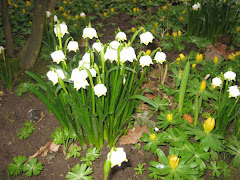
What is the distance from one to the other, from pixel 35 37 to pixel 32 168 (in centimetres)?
142

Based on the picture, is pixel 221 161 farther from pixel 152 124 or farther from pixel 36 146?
pixel 36 146

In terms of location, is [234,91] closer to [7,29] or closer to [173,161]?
[173,161]

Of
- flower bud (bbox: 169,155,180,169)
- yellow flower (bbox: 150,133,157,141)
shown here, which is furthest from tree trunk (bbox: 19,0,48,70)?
flower bud (bbox: 169,155,180,169)

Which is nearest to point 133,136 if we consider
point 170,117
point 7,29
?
point 170,117

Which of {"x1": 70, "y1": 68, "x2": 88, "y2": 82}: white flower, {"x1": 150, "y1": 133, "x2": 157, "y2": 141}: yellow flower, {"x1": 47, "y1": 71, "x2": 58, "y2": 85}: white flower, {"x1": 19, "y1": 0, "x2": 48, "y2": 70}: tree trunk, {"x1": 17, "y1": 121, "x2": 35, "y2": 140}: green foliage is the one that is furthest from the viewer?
{"x1": 19, "y1": 0, "x2": 48, "y2": 70}: tree trunk

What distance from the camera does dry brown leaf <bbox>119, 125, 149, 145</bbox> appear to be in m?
2.01

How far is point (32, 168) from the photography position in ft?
5.73

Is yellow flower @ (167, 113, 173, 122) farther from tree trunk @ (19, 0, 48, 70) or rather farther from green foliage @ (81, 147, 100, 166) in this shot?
tree trunk @ (19, 0, 48, 70)

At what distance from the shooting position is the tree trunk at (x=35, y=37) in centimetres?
237

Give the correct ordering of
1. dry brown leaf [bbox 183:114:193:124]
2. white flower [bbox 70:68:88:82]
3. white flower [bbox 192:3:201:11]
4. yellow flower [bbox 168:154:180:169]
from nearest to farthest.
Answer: white flower [bbox 70:68:88:82] → yellow flower [bbox 168:154:180:169] → dry brown leaf [bbox 183:114:193:124] → white flower [bbox 192:3:201:11]

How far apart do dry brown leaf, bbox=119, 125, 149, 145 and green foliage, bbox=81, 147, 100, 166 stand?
0.88 feet

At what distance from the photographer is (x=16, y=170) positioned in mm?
1719

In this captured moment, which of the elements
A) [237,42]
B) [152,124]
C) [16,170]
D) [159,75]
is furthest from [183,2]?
[16,170]

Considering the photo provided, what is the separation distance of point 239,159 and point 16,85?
2.30 meters
